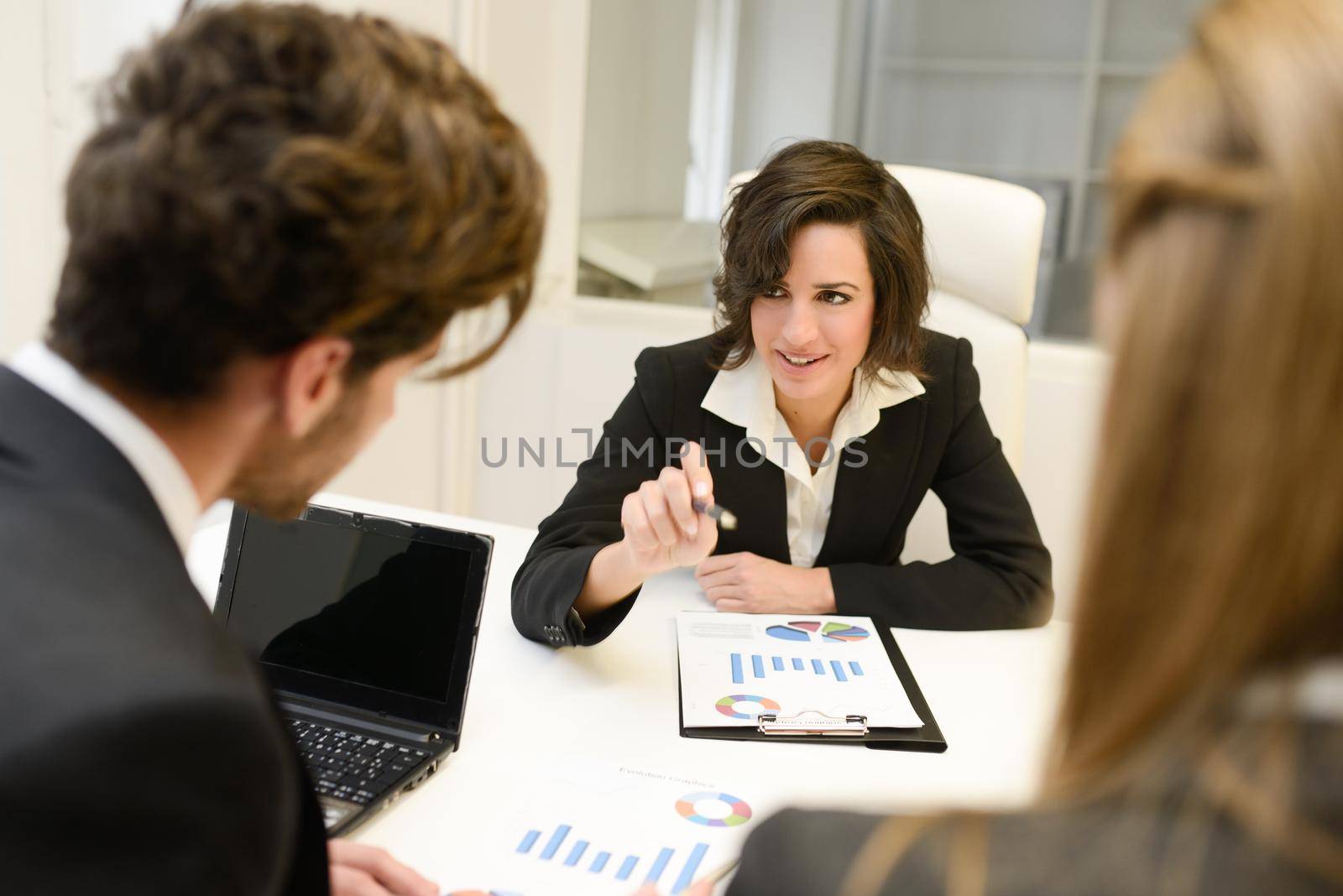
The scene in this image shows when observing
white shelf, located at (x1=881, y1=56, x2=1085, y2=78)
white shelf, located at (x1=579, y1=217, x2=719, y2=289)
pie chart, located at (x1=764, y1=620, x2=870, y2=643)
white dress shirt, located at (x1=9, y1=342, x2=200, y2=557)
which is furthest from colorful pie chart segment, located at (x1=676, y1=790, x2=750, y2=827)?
white shelf, located at (x1=881, y1=56, x2=1085, y2=78)

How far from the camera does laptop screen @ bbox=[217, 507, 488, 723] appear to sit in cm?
109

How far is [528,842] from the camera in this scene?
915 mm

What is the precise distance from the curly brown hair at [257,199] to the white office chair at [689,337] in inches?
46.7

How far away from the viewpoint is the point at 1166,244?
1.49 feet

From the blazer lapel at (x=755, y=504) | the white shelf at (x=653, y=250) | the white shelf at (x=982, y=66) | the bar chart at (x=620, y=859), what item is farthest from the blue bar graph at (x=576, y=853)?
the white shelf at (x=982, y=66)

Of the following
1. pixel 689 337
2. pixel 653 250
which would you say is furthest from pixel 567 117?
pixel 689 337

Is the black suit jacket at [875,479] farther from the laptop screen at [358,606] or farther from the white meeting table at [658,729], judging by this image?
the laptop screen at [358,606]

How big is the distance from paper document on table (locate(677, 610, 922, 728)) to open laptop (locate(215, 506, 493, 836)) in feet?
0.82

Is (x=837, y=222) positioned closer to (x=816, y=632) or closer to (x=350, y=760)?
(x=816, y=632)

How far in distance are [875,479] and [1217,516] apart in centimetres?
127

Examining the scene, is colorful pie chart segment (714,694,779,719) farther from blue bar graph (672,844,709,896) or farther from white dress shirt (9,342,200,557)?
white dress shirt (9,342,200,557)

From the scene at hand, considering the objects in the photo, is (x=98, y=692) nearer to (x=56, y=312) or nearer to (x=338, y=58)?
(x=56, y=312)

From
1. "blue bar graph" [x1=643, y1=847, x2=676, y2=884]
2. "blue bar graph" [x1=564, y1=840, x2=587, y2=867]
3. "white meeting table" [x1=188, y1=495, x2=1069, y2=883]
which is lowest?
"white meeting table" [x1=188, y1=495, x2=1069, y2=883]

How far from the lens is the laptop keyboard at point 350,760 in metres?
0.97
